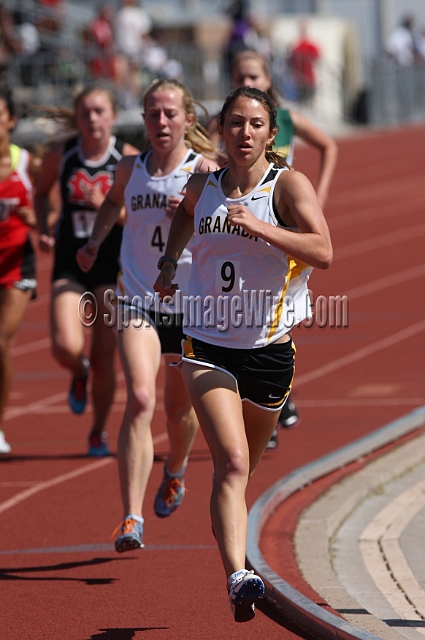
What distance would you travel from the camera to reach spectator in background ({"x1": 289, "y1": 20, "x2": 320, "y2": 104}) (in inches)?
1157

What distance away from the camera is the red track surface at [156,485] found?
464 centimetres

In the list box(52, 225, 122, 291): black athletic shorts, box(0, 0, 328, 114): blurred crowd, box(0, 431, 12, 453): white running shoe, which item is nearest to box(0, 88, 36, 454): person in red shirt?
box(0, 431, 12, 453): white running shoe

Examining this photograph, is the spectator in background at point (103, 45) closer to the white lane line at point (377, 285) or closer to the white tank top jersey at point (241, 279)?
the white lane line at point (377, 285)

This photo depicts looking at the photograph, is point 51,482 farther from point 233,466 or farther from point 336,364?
point 336,364

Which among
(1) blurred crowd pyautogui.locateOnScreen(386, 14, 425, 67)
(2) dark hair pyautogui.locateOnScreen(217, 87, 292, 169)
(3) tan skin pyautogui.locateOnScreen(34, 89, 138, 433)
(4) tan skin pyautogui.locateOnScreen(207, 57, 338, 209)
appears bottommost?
(2) dark hair pyautogui.locateOnScreen(217, 87, 292, 169)

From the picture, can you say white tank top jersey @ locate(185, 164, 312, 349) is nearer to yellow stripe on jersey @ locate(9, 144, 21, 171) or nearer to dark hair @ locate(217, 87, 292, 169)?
dark hair @ locate(217, 87, 292, 169)

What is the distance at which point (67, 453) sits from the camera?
7.66 meters

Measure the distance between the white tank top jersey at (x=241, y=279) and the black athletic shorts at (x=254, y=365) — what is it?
31mm

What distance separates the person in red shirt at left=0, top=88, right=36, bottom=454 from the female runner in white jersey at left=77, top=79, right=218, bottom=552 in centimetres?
203

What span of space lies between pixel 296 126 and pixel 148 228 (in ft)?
8.16

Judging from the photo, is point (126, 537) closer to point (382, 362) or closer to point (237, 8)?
point (382, 362)

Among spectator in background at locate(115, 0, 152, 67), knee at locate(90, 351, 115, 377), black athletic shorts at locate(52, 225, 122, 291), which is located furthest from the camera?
spectator in background at locate(115, 0, 152, 67)

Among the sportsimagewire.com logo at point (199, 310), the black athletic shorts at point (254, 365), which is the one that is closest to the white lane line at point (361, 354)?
the sportsimagewire.com logo at point (199, 310)

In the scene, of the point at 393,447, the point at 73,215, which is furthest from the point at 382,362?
the point at 73,215
